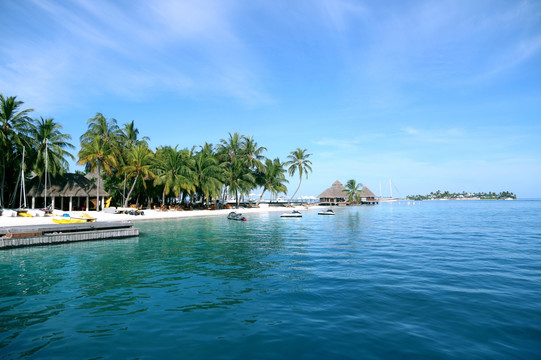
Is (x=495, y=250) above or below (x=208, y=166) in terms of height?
below

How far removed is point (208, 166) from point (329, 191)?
58.3 metres

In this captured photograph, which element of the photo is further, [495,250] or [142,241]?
[142,241]

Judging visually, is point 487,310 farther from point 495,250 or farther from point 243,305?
point 495,250

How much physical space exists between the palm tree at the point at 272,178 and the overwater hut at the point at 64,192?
32.7m

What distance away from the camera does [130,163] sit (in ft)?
151

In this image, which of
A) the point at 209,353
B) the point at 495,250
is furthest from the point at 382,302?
the point at 495,250

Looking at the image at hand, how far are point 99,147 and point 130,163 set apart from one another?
17.4 feet

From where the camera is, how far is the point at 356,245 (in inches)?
791

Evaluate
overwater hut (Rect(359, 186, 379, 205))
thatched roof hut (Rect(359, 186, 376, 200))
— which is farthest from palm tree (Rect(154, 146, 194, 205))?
thatched roof hut (Rect(359, 186, 376, 200))

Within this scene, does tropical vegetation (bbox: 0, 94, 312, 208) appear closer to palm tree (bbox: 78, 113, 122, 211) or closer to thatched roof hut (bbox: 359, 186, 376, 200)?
palm tree (bbox: 78, 113, 122, 211)

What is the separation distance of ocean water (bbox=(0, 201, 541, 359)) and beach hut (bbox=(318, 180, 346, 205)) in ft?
280

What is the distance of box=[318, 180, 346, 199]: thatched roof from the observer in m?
102

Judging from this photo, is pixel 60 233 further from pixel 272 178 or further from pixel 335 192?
pixel 335 192

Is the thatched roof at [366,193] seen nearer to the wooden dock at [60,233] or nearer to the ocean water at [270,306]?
the ocean water at [270,306]
